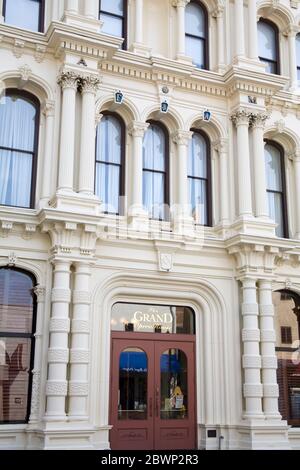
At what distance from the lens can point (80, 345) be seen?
13375 mm

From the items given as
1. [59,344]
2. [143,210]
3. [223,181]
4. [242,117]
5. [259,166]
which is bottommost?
[59,344]

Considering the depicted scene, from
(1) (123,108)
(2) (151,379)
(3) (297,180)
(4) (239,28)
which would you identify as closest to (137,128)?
(1) (123,108)

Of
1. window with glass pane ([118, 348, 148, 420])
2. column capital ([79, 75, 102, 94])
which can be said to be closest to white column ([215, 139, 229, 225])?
column capital ([79, 75, 102, 94])

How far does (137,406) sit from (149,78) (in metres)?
8.34

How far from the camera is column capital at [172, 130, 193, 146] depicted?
16.5 metres

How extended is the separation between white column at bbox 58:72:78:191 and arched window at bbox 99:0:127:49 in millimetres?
2631

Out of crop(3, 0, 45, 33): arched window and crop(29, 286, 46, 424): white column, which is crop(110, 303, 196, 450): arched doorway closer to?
crop(29, 286, 46, 424): white column

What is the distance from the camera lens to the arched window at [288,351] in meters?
16.1

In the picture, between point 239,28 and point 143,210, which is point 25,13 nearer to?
point 143,210

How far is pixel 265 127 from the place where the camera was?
58.0ft

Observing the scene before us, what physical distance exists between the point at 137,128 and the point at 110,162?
44.1 inches

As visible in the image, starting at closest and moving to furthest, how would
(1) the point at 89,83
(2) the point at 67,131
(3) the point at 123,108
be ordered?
(2) the point at 67,131
(1) the point at 89,83
(3) the point at 123,108

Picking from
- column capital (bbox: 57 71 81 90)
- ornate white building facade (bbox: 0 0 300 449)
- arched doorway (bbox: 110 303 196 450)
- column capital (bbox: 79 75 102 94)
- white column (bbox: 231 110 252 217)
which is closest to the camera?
ornate white building facade (bbox: 0 0 300 449)

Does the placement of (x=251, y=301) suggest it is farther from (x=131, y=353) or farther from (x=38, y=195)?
(x=38, y=195)
